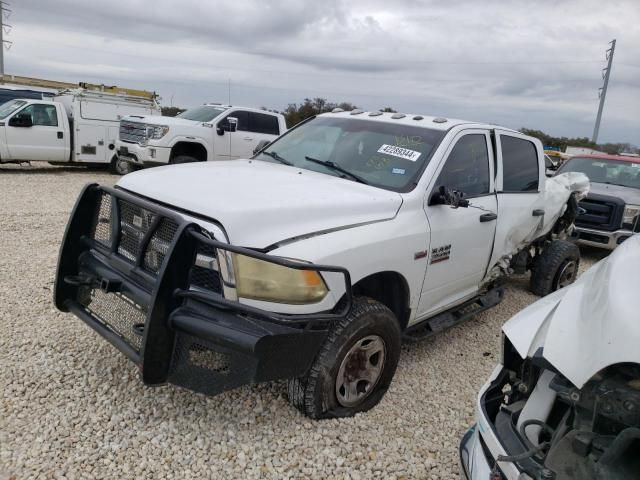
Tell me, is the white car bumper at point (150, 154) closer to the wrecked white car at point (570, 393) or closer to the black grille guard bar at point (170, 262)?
the black grille guard bar at point (170, 262)

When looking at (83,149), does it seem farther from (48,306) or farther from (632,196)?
Result: (632,196)

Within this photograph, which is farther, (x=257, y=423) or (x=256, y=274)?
(x=257, y=423)

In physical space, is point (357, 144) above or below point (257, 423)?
above

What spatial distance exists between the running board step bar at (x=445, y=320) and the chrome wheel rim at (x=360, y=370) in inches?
19.4

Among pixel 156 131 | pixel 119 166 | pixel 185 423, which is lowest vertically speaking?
pixel 119 166

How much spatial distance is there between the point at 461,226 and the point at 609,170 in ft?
23.8

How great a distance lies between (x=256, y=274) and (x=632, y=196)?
802 cm

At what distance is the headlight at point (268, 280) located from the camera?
98.7 inches

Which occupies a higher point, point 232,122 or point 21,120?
point 232,122

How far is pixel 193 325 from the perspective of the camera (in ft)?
8.07

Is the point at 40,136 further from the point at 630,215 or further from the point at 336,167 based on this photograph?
the point at 630,215

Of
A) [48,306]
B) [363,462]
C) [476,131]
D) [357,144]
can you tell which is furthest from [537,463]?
[48,306]

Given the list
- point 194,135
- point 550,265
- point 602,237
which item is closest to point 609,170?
point 602,237

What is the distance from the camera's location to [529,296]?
239 inches
